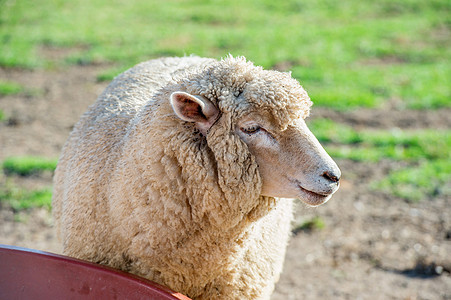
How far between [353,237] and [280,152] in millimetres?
2727

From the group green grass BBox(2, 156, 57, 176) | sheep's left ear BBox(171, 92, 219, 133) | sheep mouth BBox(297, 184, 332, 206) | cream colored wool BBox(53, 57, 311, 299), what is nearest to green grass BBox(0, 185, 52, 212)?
green grass BBox(2, 156, 57, 176)

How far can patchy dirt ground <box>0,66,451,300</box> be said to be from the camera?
4414mm

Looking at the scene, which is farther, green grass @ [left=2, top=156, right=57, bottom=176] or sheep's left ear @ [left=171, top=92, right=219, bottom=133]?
green grass @ [left=2, top=156, right=57, bottom=176]

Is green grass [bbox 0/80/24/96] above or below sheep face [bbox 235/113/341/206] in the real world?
below

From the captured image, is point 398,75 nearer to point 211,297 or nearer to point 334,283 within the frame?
point 334,283

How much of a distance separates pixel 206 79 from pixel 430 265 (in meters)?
2.93

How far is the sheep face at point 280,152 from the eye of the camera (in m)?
2.53

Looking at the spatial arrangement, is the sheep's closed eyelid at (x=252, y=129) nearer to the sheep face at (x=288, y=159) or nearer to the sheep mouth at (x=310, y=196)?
the sheep face at (x=288, y=159)

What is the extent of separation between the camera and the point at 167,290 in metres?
2.37

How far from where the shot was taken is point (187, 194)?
2635 mm

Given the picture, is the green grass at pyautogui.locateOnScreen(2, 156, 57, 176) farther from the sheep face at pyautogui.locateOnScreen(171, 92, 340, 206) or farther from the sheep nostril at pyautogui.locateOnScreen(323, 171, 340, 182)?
the sheep nostril at pyautogui.locateOnScreen(323, 171, 340, 182)

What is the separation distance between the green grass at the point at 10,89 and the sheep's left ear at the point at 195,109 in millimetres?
6073

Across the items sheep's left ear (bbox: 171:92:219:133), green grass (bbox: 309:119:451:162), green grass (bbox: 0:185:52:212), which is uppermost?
sheep's left ear (bbox: 171:92:219:133)

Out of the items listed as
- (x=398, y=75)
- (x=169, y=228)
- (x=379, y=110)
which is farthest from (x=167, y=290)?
(x=398, y=75)
